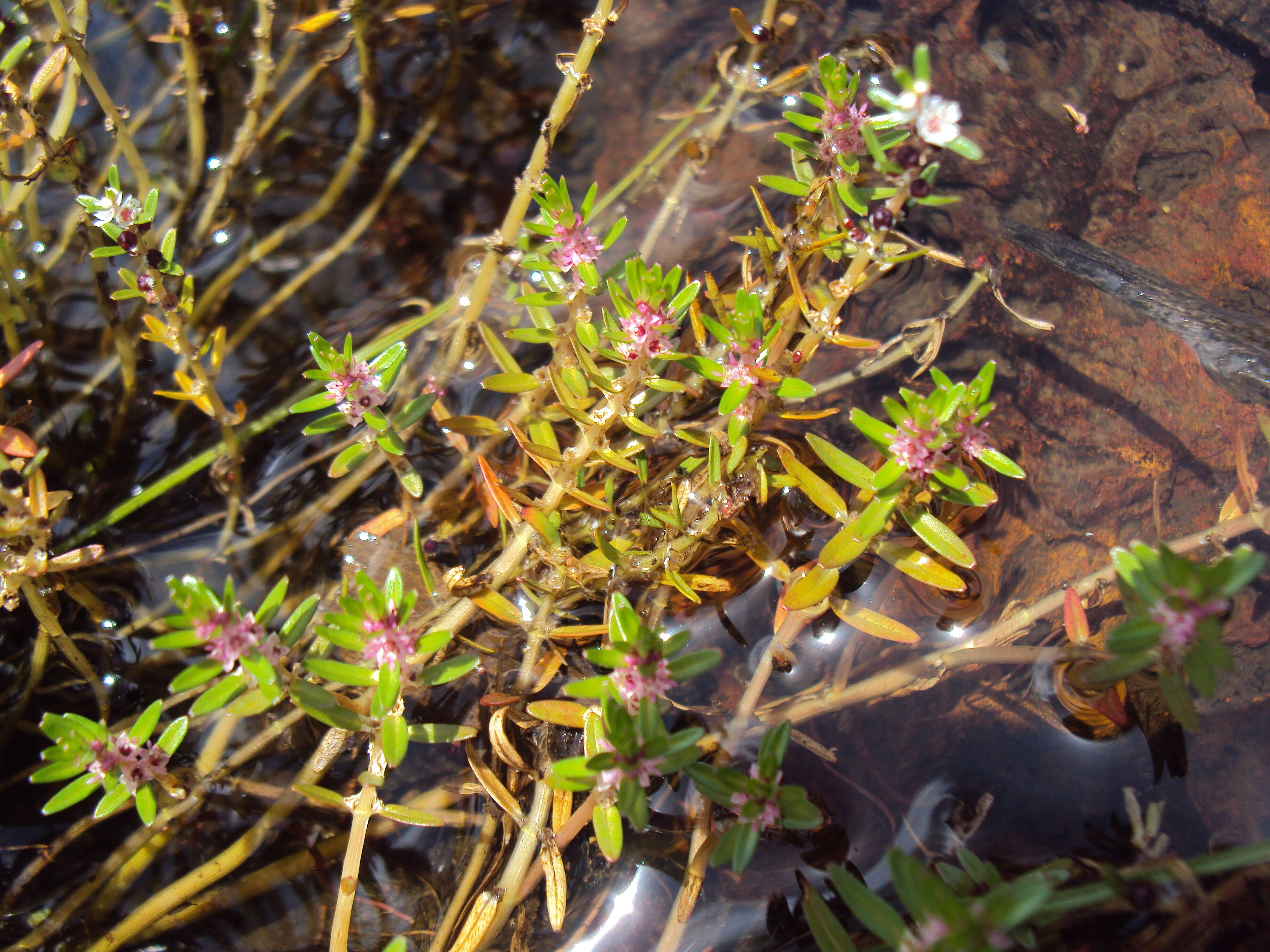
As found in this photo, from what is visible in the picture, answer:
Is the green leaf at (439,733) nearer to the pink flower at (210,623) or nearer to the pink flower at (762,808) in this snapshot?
the pink flower at (210,623)

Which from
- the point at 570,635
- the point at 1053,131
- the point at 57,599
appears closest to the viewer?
the point at 570,635

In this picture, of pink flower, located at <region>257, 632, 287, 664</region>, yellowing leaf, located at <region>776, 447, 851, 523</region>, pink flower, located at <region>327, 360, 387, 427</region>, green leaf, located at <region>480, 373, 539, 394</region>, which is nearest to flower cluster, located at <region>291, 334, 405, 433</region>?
pink flower, located at <region>327, 360, 387, 427</region>

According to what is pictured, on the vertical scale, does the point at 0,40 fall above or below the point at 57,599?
above

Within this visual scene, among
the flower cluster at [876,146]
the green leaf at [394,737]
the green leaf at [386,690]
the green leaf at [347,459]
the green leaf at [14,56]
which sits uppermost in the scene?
the green leaf at [14,56]

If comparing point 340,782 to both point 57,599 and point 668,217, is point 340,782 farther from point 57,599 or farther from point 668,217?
point 668,217

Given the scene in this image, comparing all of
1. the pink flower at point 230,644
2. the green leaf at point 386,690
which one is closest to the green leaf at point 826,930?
the green leaf at point 386,690

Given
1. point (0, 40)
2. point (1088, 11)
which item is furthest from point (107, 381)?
point (1088, 11)

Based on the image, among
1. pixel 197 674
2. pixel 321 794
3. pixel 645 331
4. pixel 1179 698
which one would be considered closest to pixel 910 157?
pixel 645 331

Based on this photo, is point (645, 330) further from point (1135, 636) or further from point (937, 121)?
point (1135, 636)
